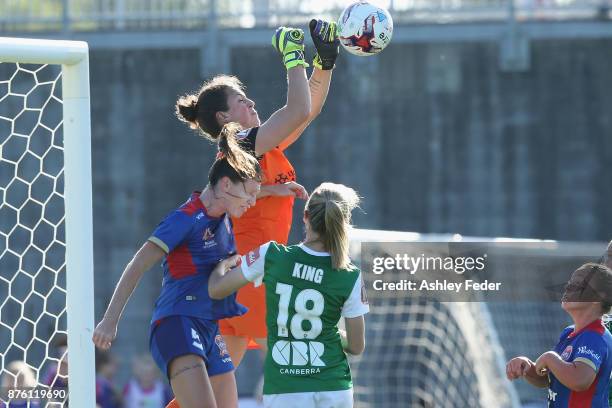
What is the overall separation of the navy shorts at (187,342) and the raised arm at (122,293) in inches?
8.1

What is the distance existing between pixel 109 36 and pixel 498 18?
12.4 feet

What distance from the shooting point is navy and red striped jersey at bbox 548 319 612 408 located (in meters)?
4.65

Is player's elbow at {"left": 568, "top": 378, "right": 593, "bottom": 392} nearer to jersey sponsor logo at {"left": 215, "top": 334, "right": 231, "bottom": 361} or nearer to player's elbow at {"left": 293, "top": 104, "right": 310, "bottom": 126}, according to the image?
jersey sponsor logo at {"left": 215, "top": 334, "right": 231, "bottom": 361}

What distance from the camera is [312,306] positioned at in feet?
15.1

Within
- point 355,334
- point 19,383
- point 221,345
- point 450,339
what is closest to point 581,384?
point 355,334

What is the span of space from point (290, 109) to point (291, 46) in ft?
0.93

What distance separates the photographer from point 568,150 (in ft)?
37.0

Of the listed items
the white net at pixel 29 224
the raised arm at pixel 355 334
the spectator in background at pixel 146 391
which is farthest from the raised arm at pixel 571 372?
the white net at pixel 29 224

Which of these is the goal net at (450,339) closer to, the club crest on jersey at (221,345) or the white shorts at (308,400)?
the club crest on jersey at (221,345)

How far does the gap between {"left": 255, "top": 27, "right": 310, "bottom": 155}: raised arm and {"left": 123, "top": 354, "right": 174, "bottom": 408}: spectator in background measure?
5.14 metres

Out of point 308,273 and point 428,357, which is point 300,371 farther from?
point 428,357

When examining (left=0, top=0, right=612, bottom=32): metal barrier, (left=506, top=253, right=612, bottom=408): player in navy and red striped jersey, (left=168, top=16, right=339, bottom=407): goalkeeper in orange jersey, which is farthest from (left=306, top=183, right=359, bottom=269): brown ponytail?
(left=0, top=0, right=612, bottom=32): metal barrier

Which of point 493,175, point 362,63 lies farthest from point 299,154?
point 493,175

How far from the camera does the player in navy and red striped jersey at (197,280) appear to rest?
15.7 ft
